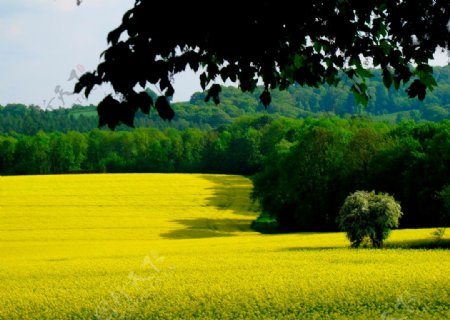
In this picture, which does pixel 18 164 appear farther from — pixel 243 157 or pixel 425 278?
pixel 425 278

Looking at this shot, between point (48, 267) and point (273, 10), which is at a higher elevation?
point (273, 10)

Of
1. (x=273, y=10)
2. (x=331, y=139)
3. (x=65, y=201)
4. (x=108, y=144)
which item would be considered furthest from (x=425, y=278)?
(x=108, y=144)

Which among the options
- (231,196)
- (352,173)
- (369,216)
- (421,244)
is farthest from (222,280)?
(231,196)

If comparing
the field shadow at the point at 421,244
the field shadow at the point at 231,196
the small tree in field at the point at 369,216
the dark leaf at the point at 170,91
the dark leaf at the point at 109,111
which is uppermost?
the dark leaf at the point at 170,91

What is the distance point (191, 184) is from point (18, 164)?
5030 centimetres

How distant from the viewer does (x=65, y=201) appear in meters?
71.0

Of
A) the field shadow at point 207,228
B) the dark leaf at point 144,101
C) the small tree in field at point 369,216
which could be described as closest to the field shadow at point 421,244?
the small tree in field at point 369,216

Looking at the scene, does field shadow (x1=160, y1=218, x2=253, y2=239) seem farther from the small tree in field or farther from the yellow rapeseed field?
the small tree in field

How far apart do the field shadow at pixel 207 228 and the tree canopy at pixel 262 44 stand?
48639 mm

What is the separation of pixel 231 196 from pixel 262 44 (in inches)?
3077

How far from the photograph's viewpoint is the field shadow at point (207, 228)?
Result: 5692cm

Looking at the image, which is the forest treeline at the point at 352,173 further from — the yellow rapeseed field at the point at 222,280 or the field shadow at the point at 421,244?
the yellow rapeseed field at the point at 222,280

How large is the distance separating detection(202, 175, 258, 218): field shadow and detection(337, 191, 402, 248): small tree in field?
3560 centimetres

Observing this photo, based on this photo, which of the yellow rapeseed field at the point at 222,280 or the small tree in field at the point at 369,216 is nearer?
the yellow rapeseed field at the point at 222,280
